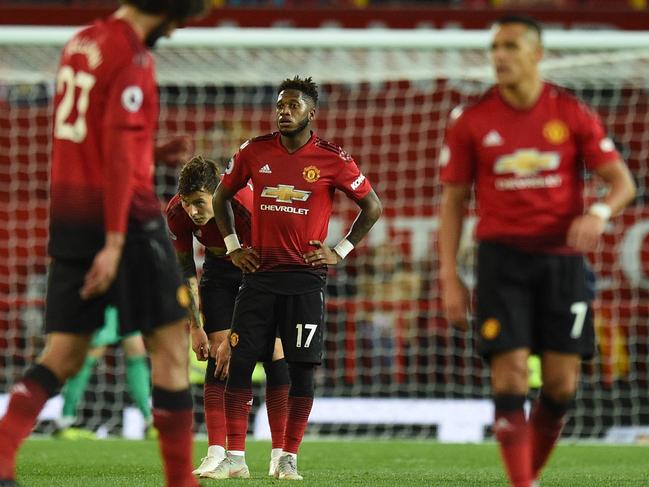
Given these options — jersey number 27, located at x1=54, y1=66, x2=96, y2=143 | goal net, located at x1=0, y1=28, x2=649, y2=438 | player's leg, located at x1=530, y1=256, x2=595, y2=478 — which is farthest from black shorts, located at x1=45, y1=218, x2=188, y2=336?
goal net, located at x1=0, y1=28, x2=649, y2=438

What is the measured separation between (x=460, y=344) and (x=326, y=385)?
4.72 ft

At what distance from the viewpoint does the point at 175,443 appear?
4402mm

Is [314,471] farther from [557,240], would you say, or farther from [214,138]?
[214,138]

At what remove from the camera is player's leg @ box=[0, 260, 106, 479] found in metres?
4.32

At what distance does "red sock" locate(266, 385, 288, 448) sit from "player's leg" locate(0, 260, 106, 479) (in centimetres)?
262

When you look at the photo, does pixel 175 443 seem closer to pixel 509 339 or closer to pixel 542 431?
pixel 509 339

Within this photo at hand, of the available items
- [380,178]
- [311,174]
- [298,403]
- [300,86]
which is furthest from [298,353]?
[380,178]

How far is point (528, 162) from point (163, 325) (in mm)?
1415

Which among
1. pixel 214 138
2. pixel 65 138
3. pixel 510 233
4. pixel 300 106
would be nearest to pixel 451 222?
pixel 510 233

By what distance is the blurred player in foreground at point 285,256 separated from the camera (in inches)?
257

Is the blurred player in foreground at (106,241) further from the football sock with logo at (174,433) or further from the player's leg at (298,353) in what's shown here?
the player's leg at (298,353)

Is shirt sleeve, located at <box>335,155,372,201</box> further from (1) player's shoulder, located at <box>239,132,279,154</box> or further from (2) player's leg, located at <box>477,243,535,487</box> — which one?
(2) player's leg, located at <box>477,243,535,487</box>

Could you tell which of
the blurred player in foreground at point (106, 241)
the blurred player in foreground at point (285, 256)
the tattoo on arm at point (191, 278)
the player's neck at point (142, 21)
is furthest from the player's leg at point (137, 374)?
the player's neck at point (142, 21)

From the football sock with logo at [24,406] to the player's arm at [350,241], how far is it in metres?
2.45
